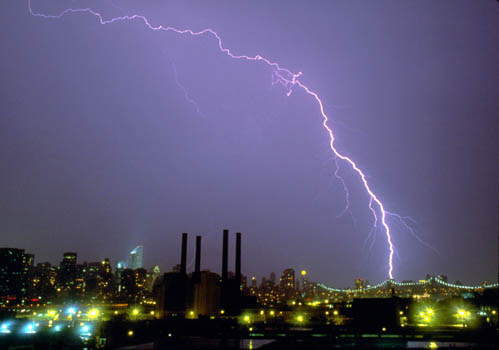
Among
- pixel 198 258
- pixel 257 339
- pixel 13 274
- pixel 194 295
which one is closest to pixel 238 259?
pixel 198 258

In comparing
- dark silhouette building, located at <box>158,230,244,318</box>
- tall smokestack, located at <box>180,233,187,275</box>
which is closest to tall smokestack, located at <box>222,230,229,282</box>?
dark silhouette building, located at <box>158,230,244,318</box>

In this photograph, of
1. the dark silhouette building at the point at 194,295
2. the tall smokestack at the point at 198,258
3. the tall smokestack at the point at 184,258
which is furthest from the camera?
the tall smokestack at the point at 198,258

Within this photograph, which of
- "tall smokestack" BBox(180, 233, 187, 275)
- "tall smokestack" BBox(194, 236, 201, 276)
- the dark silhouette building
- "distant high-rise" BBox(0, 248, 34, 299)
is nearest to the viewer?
the dark silhouette building

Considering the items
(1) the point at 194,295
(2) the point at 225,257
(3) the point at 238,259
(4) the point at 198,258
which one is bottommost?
(1) the point at 194,295

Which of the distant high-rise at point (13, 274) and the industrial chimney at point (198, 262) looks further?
the distant high-rise at point (13, 274)

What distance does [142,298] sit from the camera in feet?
560

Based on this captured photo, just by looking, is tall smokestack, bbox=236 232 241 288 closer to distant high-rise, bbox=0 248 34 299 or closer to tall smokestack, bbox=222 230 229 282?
tall smokestack, bbox=222 230 229 282

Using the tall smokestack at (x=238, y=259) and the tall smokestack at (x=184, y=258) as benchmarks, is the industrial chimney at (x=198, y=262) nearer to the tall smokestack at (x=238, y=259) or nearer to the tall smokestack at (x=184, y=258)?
the tall smokestack at (x=184, y=258)

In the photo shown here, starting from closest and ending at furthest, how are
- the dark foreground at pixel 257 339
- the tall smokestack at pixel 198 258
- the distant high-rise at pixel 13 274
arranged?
1. the dark foreground at pixel 257 339
2. the tall smokestack at pixel 198 258
3. the distant high-rise at pixel 13 274

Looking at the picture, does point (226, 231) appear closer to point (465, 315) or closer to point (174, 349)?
point (465, 315)

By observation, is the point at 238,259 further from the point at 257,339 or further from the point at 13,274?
the point at 13,274

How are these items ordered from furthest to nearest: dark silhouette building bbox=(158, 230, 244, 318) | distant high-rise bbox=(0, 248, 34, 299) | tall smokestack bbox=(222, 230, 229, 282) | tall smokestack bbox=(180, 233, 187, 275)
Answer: distant high-rise bbox=(0, 248, 34, 299)
tall smokestack bbox=(222, 230, 229, 282)
tall smokestack bbox=(180, 233, 187, 275)
dark silhouette building bbox=(158, 230, 244, 318)

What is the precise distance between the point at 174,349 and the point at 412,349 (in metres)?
11.9

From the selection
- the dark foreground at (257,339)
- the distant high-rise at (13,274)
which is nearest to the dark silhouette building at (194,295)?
the dark foreground at (257,339)
